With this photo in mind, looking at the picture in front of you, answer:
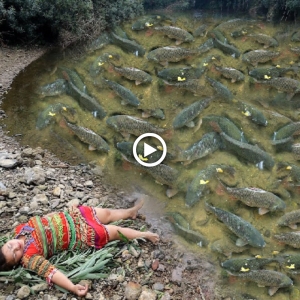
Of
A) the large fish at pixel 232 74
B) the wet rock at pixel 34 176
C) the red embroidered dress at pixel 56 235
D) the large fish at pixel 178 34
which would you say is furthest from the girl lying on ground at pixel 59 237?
the large fish at pixel 178 34

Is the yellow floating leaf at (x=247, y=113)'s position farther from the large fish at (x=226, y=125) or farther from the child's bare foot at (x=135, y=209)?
the child's bare foot at (x=135, y=209)

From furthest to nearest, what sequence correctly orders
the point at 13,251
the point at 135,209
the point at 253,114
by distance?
the point at 253,114 < the point at 135,209 < the point at 13,251

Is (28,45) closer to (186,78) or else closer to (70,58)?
(70,58)

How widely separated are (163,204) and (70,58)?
3026 mm

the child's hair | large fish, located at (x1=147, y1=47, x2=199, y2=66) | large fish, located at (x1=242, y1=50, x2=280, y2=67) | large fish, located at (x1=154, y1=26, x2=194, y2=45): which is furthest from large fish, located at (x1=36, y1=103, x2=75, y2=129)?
large fish, located at (x1=242, y1=50, x2=280, y2=67)

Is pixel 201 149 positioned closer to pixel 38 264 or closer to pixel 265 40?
pixel 38 264

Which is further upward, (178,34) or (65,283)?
(178,34)

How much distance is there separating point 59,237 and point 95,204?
0.62 metres

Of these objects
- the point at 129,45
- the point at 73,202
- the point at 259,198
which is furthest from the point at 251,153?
the point at 129,45

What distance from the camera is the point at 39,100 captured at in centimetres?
443

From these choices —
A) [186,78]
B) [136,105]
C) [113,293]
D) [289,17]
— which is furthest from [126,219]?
[289,17]

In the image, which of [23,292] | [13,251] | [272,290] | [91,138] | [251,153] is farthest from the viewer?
[91,138]

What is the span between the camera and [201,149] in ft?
12.0

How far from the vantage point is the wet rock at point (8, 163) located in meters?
3.28
